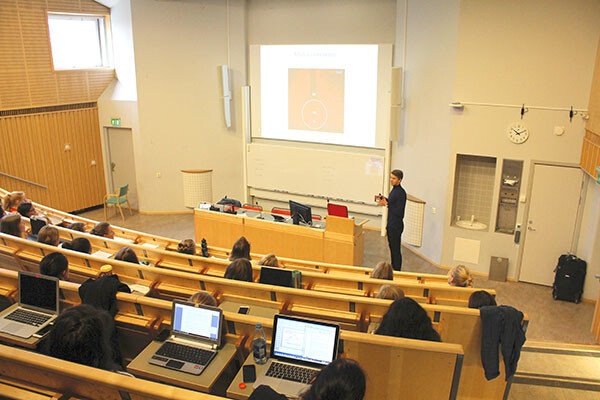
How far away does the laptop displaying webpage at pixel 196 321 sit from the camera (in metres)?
3.79

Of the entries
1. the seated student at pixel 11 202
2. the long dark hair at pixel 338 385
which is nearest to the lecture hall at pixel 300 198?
the long dark hair at pixel 338 385

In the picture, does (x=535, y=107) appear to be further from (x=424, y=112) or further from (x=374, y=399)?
(x=374, y=399)

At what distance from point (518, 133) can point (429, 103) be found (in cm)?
157

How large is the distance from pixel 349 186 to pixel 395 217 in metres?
2.68

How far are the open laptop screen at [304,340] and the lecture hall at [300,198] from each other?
15 millimetres

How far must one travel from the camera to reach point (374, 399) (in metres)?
3.38

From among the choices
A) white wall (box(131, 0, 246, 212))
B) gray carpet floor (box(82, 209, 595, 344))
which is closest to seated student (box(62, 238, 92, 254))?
gray carpet floor (box(82, 209, 595, 344))

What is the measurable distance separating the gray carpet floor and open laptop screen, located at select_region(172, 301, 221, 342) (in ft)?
14.1

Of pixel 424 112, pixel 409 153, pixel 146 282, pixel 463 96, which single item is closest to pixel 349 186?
pixel 409 153

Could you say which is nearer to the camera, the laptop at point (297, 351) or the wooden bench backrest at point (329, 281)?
the laptop at point (297, 351)

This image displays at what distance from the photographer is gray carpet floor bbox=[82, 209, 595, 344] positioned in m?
6.36

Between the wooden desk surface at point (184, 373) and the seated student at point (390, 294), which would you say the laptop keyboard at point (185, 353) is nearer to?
the wooden desk surface at point (184, 373)

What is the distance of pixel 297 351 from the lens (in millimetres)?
3615

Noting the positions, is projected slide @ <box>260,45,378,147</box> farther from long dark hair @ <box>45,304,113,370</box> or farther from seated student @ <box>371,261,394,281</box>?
long dark hair @ <box>45,304,113,370</box>
